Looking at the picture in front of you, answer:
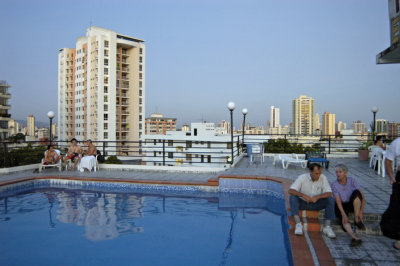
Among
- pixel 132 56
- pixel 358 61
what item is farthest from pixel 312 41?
pixel 132 56

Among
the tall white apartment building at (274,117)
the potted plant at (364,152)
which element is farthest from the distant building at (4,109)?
the tall white apartment building at (274,117)

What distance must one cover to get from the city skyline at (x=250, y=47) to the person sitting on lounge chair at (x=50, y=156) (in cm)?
694

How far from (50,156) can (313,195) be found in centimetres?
874

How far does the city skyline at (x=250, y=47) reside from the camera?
72.2 feet

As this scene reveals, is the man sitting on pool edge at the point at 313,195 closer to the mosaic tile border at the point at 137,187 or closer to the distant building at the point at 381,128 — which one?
the mosaic tile border at the point at 137,187

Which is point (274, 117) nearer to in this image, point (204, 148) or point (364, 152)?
point (204, 148)

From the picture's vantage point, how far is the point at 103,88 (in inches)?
2648

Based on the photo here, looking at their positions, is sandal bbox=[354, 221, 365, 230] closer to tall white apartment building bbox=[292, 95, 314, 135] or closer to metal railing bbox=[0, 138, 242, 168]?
metal railing bbox=[0, 138, 242, 168]

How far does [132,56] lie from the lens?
72.1m

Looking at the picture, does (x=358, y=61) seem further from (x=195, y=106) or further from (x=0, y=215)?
(x=0, y=215)

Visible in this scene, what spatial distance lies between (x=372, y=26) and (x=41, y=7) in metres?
25.0

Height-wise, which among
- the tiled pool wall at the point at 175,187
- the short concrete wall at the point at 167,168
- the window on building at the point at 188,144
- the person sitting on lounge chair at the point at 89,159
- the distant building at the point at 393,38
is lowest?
the window on building at the point at 188,144

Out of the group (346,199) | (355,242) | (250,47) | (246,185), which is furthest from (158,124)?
(355,242)

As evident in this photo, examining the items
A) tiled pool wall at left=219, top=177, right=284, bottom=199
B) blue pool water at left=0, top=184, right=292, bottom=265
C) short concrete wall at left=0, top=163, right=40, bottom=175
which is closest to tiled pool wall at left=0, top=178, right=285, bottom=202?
tiled pool wall at left=219, top=177, right=284, bottom=199
